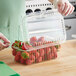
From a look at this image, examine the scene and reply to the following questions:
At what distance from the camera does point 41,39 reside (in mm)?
1320

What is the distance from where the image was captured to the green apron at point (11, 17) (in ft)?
5.70

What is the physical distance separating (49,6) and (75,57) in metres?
1.71

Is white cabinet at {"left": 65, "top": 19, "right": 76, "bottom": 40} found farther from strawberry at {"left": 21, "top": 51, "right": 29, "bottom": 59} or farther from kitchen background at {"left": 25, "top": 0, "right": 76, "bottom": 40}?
strawberry at {"left": 21, "top": 51, "right": 29, "bottom": 59}

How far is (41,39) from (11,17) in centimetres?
52

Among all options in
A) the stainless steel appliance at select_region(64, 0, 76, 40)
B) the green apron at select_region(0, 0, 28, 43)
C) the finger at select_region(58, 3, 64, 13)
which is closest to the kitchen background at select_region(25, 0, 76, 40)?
the stainless steel appliance at select_region(64, 0, 76, 40)

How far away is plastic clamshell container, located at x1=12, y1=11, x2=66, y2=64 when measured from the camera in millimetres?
1266

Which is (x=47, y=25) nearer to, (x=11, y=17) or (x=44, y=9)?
(x=11, y=17)

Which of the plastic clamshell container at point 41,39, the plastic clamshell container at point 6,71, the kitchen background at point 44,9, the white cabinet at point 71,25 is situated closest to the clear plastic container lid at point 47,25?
the plastic clamshell container at point 41,39

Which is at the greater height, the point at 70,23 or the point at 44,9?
the point at 44,9

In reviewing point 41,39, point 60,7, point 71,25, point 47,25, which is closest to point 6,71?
point 41,39

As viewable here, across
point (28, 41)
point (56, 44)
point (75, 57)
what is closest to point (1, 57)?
point (28, 41)

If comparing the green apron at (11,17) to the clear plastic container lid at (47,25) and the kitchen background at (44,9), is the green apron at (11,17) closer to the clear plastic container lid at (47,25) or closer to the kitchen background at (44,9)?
the clear plastic container lid at (47,25)

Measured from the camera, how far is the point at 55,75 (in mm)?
1107

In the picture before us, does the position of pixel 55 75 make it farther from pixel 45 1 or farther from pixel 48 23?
pixel 45 1
